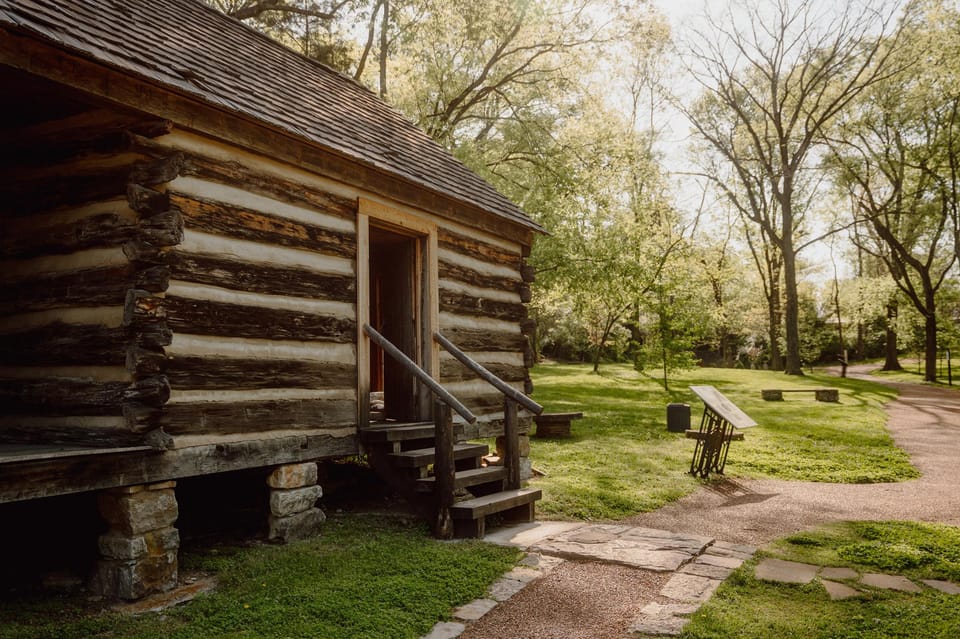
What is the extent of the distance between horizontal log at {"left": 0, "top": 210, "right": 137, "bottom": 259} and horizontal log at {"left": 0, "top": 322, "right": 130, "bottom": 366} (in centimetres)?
63

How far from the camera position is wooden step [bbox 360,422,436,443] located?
263 inches

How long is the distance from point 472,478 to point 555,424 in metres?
6.68

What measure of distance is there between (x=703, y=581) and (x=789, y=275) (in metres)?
26.0

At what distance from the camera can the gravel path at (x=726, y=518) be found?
Result: 4.50 metres

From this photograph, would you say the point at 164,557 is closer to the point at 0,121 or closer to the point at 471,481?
the point at 471,481

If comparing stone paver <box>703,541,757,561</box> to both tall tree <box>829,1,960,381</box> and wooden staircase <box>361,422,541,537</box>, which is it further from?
tall tree <box>829,1,960,381</box>

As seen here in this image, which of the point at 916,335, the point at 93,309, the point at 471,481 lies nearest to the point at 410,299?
the point at 471,481

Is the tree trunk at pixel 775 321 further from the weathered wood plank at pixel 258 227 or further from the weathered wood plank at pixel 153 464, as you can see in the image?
the weathered wood plank at pixel 153 464

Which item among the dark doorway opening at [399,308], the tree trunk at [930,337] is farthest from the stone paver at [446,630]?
the tree trunk at [930,337]

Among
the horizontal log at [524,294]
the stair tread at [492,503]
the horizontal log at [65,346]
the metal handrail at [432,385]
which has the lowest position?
the stair tread at [492,503]

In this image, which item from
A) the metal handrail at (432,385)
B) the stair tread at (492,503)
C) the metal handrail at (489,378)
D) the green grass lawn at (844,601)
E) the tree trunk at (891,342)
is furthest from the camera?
the tree trunk at (891,342)

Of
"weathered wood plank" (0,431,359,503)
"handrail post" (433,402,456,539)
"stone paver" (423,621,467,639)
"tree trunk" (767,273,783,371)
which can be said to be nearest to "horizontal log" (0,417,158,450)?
"weathered wood plank" (0,431,359,503)

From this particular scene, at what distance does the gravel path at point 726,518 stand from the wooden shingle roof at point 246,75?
4.24m

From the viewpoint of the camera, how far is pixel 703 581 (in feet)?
17.3
